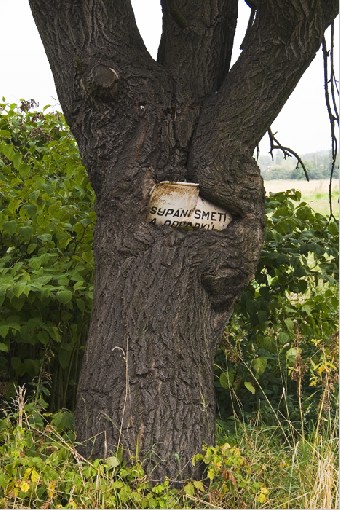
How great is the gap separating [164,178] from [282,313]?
1.97 meters

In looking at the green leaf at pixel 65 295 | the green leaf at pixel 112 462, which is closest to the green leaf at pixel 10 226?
the green leaf at pixel 65 295

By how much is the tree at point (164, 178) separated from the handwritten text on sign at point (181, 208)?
45 millimetres

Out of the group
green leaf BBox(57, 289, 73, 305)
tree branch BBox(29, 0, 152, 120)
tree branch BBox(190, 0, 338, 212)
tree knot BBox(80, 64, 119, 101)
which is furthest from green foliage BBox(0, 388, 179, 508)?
tree branch BBox(29, 0, 152, 120)

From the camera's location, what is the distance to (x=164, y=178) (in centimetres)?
398

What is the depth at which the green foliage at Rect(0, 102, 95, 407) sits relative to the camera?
14.9 feet

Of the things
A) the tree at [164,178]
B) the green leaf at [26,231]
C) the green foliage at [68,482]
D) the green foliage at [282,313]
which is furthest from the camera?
the green foliage at [282,313]

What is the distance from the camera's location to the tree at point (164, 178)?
12.4 ft

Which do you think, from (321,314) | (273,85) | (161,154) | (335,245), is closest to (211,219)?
(161,154)

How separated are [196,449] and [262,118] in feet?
5.38

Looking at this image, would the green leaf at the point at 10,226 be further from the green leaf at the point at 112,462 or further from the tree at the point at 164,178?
the green leaf at the point at 112,462

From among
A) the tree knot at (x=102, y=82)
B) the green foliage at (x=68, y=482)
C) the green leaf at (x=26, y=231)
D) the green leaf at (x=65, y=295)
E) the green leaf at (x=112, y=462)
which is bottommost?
the green foliage at (x=68, y=482)

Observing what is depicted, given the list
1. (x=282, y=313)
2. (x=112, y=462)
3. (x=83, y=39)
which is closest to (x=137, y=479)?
(x=112, y=462)

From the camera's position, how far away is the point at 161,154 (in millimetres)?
3988

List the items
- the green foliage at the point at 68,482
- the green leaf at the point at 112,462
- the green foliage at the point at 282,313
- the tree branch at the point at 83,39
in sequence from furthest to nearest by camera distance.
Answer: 1. the green foliage at the point at 282,313
2. the tree branch at the point at 83,39
3. the green leaf at the point at 112,462
4. the green foliage at the point at 68,482
